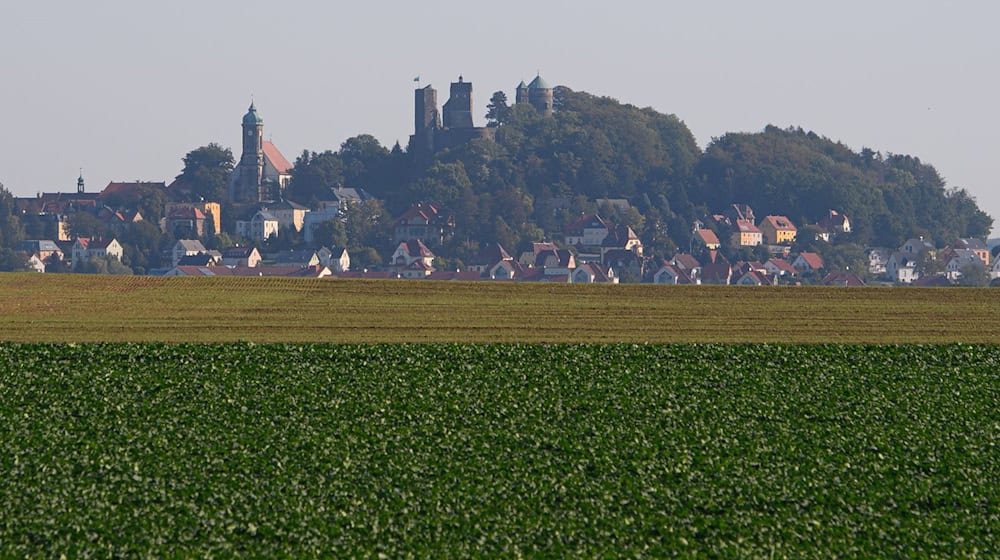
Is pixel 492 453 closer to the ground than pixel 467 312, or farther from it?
closer to the ground

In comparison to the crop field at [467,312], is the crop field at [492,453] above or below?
below

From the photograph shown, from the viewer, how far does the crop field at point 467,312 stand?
1735 inches

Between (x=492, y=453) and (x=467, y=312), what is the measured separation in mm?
21804

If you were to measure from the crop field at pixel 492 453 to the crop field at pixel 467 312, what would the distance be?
459 cm

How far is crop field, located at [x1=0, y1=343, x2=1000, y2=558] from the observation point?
23328 millimetres

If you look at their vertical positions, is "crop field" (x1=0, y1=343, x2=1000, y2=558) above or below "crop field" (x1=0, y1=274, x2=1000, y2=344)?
below

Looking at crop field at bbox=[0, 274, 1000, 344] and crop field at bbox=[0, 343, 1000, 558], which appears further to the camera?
crop field at bbox=[0, 274, 1000, 344]

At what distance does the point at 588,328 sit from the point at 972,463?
1893 centimetres

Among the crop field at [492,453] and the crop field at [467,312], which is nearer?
the crop field at [492,453]

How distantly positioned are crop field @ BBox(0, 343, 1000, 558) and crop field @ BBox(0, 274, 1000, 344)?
15.0ft

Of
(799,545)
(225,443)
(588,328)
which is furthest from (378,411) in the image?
(588,328)

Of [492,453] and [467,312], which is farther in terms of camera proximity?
[467,312]

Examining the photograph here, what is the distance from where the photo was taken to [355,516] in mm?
24078

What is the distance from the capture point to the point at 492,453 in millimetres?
27953
